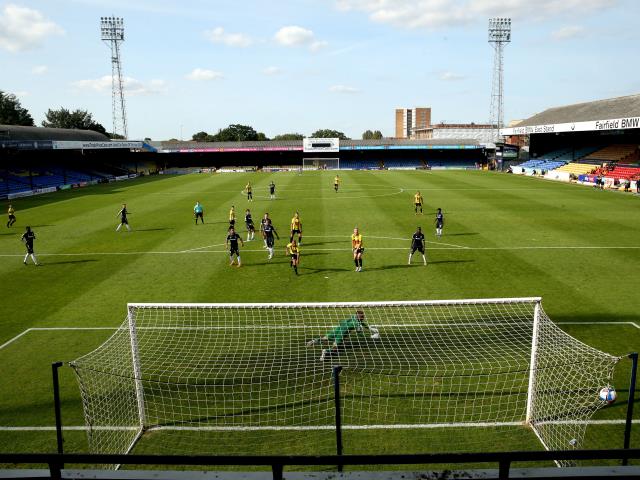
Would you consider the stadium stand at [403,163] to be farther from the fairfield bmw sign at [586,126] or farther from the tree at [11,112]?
the tree at [11,112]

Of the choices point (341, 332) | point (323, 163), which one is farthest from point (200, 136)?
point (341, 332)

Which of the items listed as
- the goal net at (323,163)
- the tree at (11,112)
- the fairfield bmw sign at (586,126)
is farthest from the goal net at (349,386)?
the tree at (11,112)

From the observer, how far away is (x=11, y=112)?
100500mm

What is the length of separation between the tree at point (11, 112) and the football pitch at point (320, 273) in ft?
252

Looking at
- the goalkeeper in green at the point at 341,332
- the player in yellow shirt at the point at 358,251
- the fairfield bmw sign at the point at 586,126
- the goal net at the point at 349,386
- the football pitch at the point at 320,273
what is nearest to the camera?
the goal net at the point at 349,386

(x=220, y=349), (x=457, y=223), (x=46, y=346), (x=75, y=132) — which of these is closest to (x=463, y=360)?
(x=220, y=349)

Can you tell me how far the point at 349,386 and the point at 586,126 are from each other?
53.0 metres

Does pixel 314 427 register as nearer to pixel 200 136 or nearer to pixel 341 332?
pixel 341 332

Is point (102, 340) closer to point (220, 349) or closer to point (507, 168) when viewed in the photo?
point (220, 349)

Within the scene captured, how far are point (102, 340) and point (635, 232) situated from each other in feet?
85.5

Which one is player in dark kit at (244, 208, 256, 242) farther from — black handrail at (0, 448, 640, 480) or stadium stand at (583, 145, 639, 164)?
stadium stand at (583, 145, 639, 164)

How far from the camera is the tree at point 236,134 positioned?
524 feet

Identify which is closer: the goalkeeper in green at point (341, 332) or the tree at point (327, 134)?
the goalkeeper in green at point (341, 332)

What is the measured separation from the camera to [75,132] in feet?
243
